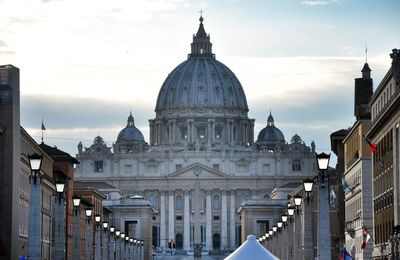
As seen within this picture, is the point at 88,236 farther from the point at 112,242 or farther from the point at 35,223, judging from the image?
the point at 112,242

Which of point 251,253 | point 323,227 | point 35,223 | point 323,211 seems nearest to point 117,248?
point 35,223

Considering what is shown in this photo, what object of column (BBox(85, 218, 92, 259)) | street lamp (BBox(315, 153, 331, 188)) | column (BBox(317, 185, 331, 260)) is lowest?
column (BBox(317, 185, 331, 260))

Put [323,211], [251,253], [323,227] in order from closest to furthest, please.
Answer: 1. [251,253]
2. [323,211]
3. [323,227]

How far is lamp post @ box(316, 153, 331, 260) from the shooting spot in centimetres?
4138

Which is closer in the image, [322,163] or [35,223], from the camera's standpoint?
[322,163]

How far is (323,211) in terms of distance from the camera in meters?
42.6

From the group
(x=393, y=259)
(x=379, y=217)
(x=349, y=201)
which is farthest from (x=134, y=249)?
(x=393, y=259)

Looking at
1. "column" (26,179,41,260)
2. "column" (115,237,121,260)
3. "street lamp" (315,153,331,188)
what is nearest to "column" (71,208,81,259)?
"column" (26,179,41,260)

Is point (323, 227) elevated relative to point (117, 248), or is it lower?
lower

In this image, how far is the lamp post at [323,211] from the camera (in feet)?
136

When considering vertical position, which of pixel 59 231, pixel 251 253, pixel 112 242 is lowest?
pixel 251 253

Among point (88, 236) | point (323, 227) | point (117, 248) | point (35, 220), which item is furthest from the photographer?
point (117, 248)

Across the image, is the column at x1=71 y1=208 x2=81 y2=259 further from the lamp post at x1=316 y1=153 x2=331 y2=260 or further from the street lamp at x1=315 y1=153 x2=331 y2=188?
the street lamp at x1=315 y1=153 x2=331 y2=188

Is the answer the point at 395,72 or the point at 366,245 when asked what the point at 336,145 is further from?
the point at 395,72
